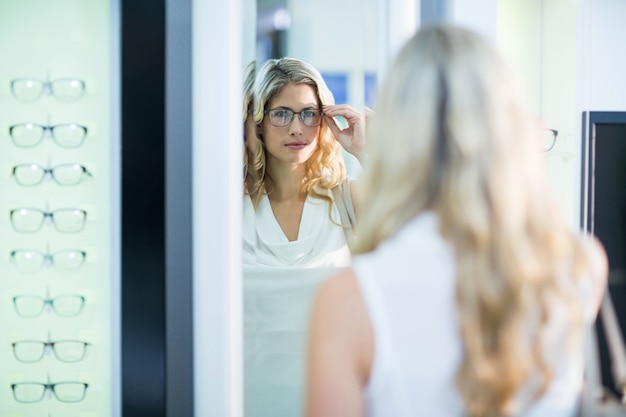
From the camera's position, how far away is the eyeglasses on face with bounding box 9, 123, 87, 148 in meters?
1.96

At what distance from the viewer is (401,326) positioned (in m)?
1.03

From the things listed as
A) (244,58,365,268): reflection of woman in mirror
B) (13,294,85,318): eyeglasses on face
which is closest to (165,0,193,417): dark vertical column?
(13,294,85,318): eyeglasses on face

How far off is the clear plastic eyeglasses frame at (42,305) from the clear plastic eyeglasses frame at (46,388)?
0.17m

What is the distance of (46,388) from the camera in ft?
6.55

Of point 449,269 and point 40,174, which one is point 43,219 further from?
point 449,269

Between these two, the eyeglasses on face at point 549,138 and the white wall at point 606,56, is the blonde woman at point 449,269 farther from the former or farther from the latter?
the white wall at point 606,56

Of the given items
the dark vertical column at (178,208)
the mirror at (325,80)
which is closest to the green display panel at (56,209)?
the dark vertical column at (178,208)

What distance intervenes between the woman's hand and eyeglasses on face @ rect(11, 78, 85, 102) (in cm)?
70

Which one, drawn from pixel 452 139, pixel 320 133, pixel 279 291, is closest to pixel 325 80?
pixel 320 133

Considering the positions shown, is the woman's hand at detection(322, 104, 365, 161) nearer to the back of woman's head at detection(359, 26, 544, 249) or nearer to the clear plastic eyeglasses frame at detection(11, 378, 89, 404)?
the clear plastic eyeglasses frame at detection(11, 378, 89, 404)

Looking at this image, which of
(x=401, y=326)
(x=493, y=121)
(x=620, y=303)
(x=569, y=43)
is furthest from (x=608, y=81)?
(x=401, y=326)

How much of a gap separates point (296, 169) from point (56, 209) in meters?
0.70

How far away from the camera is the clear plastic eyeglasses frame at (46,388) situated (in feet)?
6.53

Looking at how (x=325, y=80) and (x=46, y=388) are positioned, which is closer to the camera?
(x=46, y=388)
